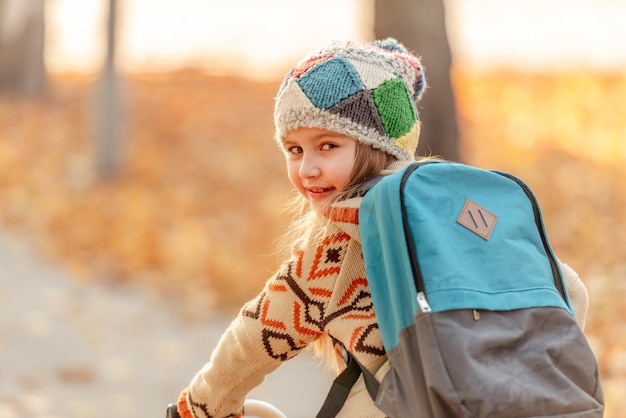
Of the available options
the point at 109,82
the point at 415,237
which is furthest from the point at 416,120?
the point at 109,82

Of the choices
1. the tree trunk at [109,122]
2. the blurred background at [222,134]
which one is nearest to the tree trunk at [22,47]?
the blurred background at [222,134]

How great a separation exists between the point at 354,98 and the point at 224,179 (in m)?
7.99

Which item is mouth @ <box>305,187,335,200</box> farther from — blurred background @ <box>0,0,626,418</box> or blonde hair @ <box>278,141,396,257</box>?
blurred background @ <box>0,0,626,418</box>

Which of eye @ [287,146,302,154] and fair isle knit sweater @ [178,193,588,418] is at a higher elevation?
eye @ [287,146,302,154]

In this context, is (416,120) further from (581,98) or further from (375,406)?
(581,98)

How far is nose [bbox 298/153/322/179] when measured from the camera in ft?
7.59

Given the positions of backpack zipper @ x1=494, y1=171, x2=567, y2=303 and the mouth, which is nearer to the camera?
backpack zipper @ x1=494, y1=171, x2=567, y2=303

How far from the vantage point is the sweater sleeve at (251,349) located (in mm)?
2238

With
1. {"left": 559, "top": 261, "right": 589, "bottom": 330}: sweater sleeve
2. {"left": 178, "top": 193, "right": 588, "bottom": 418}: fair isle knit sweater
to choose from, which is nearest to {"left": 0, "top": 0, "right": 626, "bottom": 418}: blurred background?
{"left": 559, "top": 261, "right": 589, "bottom": 330}: sweater sleeve

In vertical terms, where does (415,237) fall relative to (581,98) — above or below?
above

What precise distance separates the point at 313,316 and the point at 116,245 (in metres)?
6.55

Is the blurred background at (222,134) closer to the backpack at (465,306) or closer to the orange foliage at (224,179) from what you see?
the orange foliage at (224,179)

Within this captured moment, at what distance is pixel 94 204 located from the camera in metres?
9.62

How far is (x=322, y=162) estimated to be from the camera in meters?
2.32
